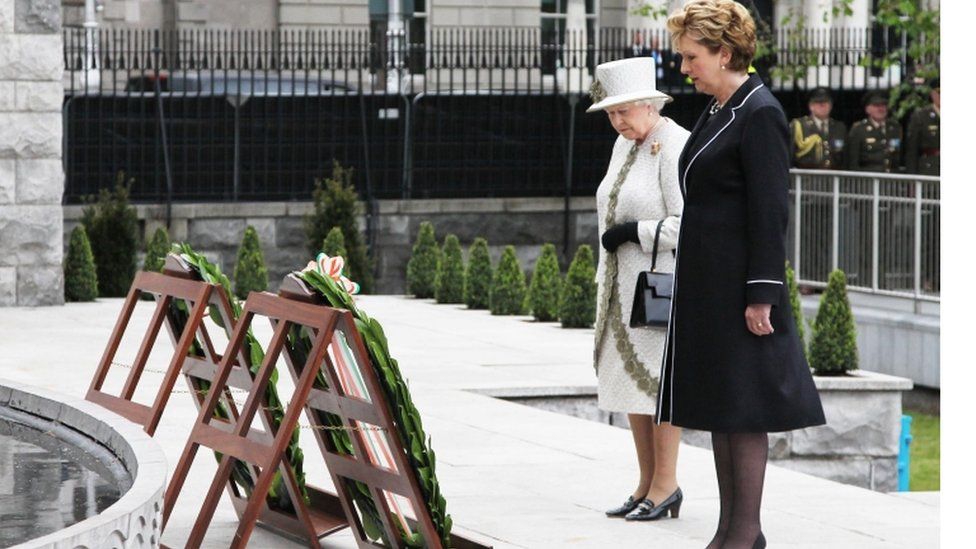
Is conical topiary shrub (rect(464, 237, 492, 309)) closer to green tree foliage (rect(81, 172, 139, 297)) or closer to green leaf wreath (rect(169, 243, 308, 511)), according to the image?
green tree foliage (rect(81, 172, 139, 297))

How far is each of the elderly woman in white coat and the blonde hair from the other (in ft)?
3.47

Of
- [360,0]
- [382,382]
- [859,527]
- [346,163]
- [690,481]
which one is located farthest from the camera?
[360,0]

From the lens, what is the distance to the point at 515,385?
11.5 meters

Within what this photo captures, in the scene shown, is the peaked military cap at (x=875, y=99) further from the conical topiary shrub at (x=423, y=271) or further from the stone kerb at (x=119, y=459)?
the stone kerb at (x=119, y=459)

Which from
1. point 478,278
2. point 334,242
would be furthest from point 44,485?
point 334,242

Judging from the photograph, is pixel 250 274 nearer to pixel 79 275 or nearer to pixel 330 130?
pixel 79 275

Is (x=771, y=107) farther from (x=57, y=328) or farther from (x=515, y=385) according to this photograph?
(x=57, y=328)

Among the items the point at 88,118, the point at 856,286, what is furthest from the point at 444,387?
the point at 88,118

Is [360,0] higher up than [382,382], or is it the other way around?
[360,0]

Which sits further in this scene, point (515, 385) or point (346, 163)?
point (346, 163)

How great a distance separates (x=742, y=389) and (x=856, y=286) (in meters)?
10.4

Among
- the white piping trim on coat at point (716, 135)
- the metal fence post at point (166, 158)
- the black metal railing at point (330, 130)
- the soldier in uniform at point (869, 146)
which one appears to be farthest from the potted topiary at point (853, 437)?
the black metal railing at point (330, 130)

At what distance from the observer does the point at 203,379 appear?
711 cm

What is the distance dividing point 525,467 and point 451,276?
8372 mm
